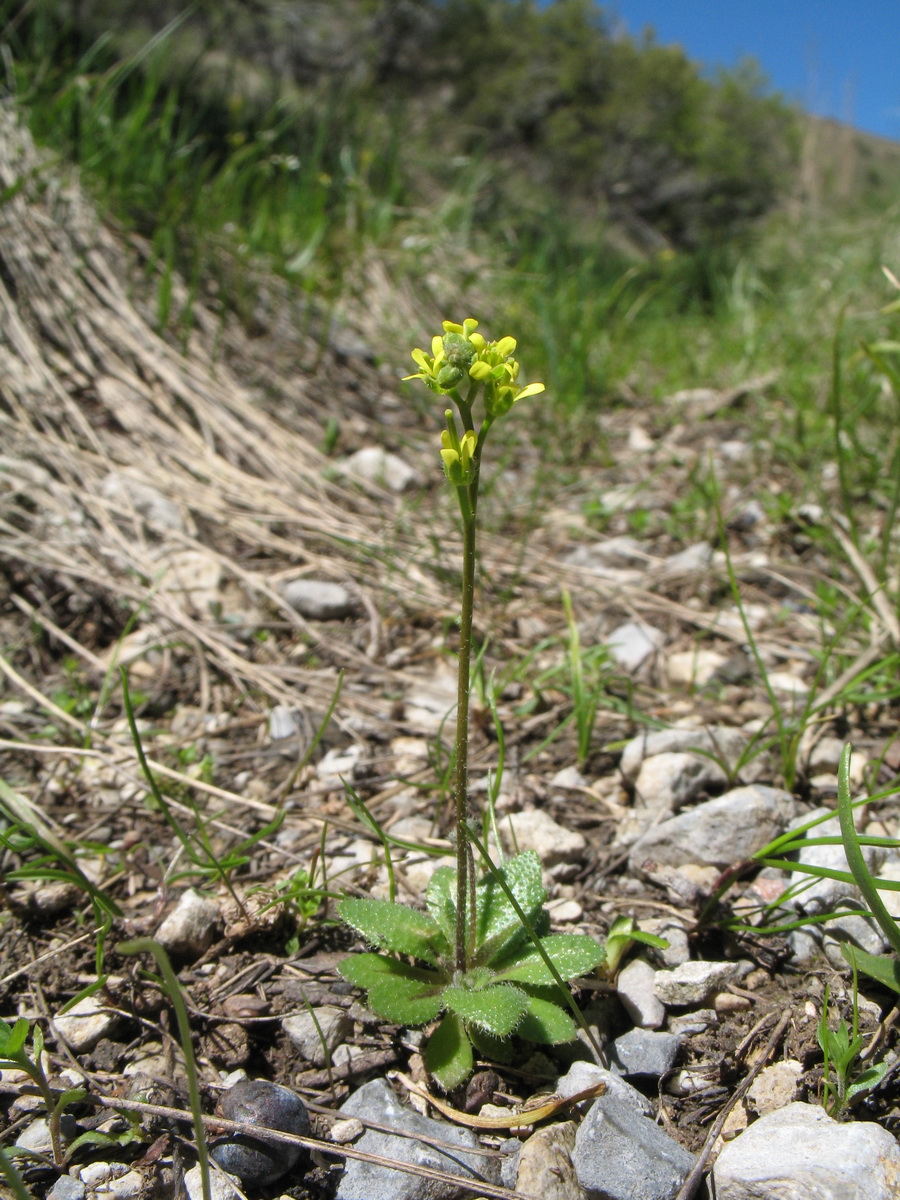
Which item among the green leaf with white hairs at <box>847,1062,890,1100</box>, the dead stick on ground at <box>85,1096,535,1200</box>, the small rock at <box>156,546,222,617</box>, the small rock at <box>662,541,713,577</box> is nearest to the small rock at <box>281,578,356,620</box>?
the small rock at <box>156,546,222,617</box>

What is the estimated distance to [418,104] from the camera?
6.52m

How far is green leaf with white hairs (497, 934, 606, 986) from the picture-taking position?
3.35 feet

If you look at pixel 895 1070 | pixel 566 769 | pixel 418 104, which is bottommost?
pixel 895 1070

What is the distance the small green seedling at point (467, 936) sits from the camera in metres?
0.87

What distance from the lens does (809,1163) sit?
838mm

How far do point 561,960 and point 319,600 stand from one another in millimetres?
1173

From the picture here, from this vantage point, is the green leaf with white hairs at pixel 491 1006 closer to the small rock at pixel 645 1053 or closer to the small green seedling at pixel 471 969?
the small green seedling at pixel 471 969

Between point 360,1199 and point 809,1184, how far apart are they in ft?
1.58

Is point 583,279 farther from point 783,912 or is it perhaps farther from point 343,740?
point 783,912

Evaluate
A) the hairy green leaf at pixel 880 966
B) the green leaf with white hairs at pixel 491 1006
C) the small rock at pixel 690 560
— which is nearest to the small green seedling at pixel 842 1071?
the hairy green leaf at pixel 880 966

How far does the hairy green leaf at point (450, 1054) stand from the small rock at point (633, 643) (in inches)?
36.4

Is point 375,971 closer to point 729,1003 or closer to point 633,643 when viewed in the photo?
point 729,1003

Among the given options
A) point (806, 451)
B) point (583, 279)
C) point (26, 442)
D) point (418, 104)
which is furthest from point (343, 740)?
point (418, 104)

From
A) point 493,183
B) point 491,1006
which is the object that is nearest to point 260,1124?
point 491,1006
